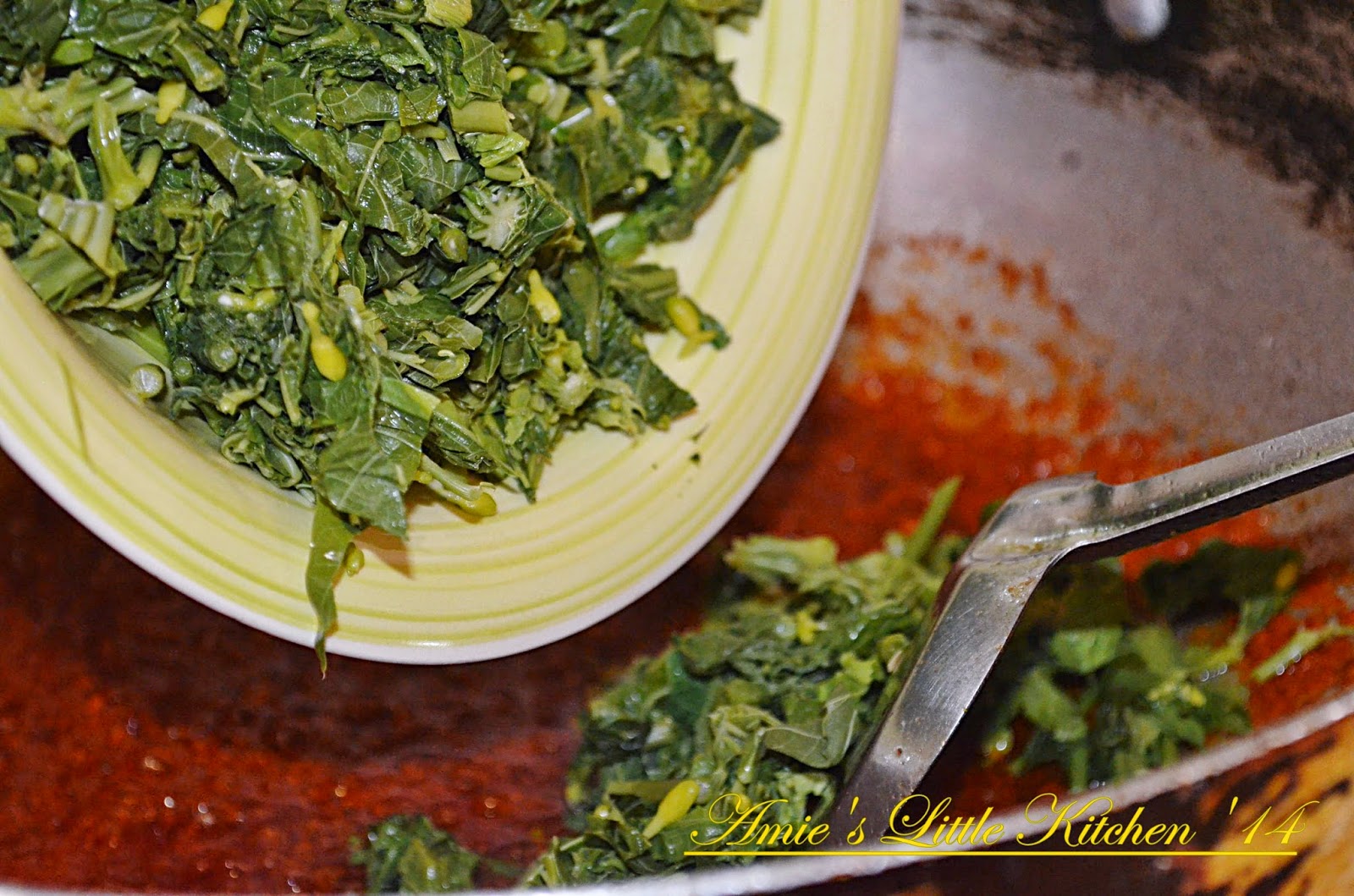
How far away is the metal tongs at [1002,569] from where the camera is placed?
1.71 metres

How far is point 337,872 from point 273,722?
14.6 inches

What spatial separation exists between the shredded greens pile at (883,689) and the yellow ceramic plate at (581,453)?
1.07 feet

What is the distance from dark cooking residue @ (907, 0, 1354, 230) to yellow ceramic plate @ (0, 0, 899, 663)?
700 millimetres

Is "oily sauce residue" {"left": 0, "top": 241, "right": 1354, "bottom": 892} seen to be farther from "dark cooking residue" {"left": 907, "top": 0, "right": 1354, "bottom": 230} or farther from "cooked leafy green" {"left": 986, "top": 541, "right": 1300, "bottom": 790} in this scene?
"dark cooking residue" {"left": 907, "top": 0, "right": 1354, "bottom": 230}

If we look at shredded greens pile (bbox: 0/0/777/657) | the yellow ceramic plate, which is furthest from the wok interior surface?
shredded greens pile (bbox: 0/0/777/657)

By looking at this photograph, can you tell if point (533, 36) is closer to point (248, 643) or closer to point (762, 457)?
point (762, 457)

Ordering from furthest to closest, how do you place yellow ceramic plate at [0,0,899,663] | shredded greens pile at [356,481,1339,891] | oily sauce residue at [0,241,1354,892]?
1. oily sauce residue at [0,241,1354,892]
2. shredded greens pile at [356,481,1339,891]
3. yellow ceramic plate at [0,0,899,663]

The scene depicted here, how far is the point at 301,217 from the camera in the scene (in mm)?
1776

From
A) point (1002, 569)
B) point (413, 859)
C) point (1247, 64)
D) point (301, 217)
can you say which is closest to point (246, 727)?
point (413, 859)

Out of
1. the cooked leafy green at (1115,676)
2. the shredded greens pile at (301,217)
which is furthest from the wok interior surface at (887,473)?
the shredded greens pile at (301,217)

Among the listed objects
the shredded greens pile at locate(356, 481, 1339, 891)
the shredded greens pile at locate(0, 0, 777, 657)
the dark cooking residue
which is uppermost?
the dark cooking residue

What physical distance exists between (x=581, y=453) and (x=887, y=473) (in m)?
1.06

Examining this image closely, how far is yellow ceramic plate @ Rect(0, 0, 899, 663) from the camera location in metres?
1.67

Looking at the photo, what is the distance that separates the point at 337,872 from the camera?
226 centimetres
